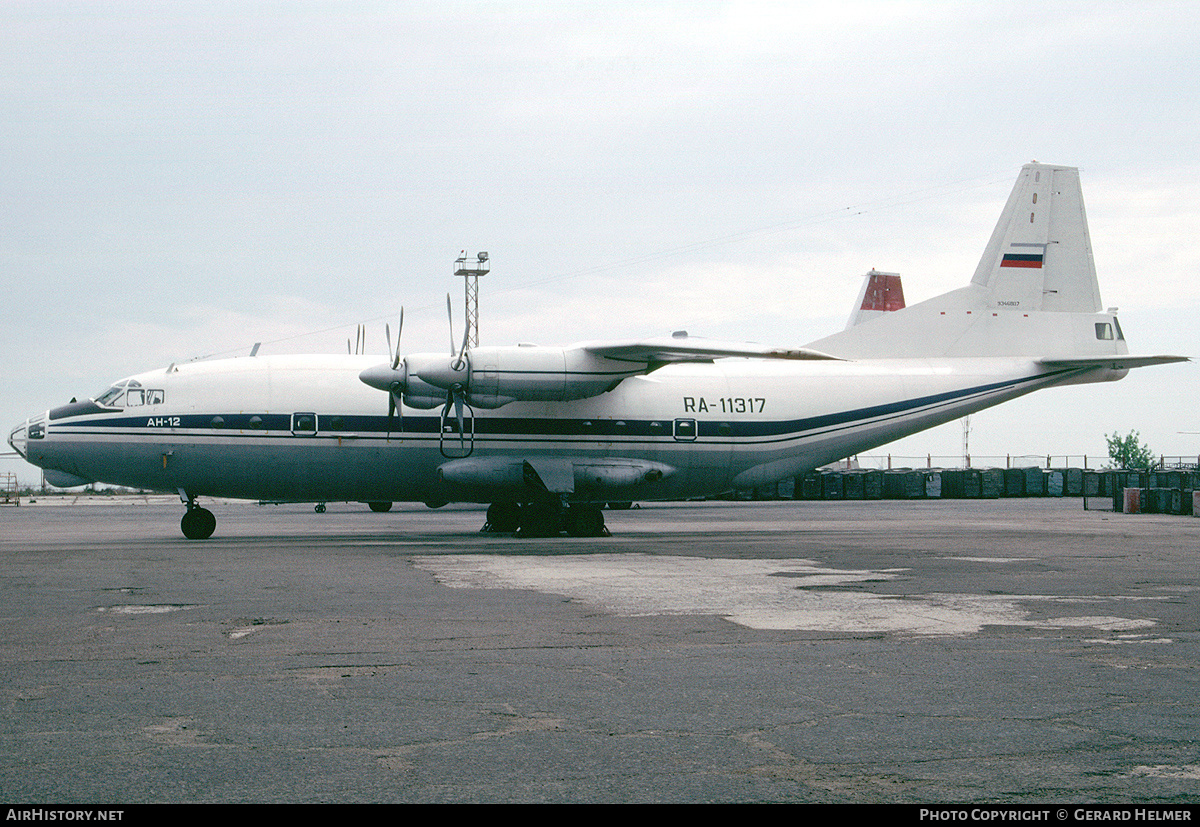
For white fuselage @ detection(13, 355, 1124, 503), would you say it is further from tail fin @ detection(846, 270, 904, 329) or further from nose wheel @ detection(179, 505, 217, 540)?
tail fin @ detection(846, 270, 904, 329)

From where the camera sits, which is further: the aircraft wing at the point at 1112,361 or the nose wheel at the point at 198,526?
the aircraft wing at the point at 1112,361

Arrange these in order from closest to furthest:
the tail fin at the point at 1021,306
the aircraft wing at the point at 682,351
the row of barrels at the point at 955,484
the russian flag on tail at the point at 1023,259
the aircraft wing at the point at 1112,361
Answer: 1. the aircraft wing at the point at 682,351
2. the aircraft wing at the point at 1112,361
3. the tail fin at the point at 1021,306
4. the russian flag on tail at the point at 1023,259
5. the row of barrels at the point at 955,484

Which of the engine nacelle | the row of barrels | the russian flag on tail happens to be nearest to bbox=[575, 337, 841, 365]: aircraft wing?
the engine nacelle

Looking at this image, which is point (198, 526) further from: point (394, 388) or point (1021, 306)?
point (1021, 306)

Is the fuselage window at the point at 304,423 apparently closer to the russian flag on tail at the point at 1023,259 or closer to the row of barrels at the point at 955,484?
the russian flag on tail at the point at 1023,259

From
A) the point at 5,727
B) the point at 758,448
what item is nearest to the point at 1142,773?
the point at 5,727

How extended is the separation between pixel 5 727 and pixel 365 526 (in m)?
26.4

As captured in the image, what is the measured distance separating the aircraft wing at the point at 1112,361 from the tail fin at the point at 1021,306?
2.07 feet

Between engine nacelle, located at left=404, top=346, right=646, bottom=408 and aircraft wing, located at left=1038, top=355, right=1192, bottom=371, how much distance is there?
41.7 feet

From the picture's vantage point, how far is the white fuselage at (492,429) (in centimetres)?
2512

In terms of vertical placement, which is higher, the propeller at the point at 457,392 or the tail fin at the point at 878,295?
the tail fin at the point at 878,295

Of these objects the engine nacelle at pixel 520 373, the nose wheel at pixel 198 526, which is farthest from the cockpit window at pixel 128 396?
the engine nacelle at pixel 520 373
